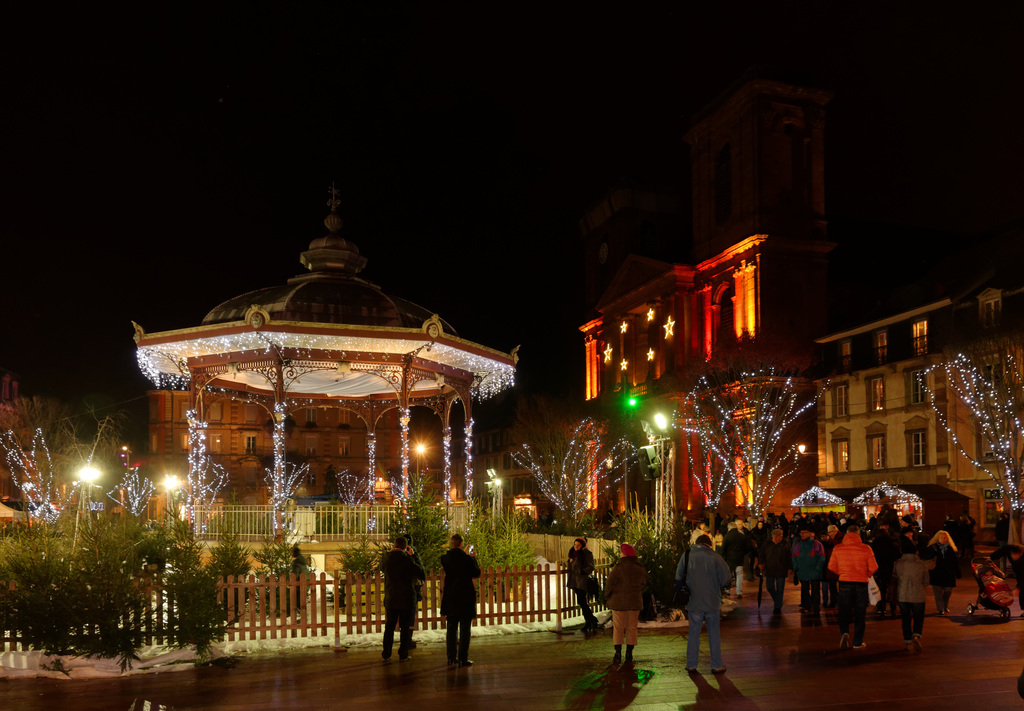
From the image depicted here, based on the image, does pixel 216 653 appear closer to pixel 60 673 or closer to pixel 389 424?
pixel 60 673

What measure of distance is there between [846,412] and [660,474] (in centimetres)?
3358

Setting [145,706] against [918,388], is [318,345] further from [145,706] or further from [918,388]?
[918,388]

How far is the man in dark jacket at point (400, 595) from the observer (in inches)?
493

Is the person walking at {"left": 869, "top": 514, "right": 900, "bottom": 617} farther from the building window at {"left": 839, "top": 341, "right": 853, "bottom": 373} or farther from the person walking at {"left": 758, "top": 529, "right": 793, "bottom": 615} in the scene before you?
the building window at {"left": 839, "top": 341, "right": 853, "bottom": 373}

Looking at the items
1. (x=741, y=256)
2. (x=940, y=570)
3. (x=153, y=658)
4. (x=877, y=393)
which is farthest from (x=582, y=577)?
(x=741, y=256)

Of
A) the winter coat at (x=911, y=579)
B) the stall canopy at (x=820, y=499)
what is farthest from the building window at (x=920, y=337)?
the winter coat at (x=911, y=579)

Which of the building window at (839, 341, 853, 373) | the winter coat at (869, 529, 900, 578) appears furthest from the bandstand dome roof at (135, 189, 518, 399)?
the building window at (839, 341, 853, 373)

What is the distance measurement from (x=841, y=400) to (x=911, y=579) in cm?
3774

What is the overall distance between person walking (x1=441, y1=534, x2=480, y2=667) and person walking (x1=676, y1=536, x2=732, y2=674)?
9.04 feet

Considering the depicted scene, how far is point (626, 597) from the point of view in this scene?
40.0 feet

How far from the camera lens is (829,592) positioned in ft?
60.3

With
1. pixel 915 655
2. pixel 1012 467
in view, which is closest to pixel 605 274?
pixel 1012 467

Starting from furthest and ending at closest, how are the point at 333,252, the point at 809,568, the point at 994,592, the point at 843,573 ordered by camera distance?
the point at 333,252 → the point at 809,568 → the point at 994,592 → the point at 843,573

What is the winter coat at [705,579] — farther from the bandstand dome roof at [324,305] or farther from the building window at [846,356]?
the building window at [846,356]
